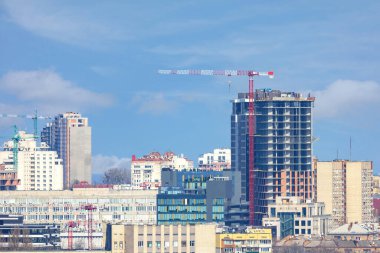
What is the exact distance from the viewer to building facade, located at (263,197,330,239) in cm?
18525

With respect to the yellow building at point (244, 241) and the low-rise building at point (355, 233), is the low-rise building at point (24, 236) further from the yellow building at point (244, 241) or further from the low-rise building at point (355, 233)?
the low-rise building at point (355, 233)

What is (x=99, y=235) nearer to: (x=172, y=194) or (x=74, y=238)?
(x=74, y=238)

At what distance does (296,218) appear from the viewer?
18762 cm

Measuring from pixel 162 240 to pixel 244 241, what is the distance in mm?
29107

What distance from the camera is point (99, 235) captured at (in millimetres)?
170875

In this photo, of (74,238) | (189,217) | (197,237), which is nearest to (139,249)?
(197,237)

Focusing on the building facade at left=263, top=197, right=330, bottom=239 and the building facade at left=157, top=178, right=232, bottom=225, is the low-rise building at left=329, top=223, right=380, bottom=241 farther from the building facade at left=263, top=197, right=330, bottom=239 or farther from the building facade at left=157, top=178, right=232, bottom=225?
the building facade at left=157, top=178, right=232, bottom=225

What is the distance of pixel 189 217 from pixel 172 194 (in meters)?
6.32

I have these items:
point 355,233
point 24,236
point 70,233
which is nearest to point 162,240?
point 24,236

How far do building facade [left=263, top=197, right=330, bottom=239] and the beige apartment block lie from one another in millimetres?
59560

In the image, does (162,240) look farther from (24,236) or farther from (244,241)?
(24,236)

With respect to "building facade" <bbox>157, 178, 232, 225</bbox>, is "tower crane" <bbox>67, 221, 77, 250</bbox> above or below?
below

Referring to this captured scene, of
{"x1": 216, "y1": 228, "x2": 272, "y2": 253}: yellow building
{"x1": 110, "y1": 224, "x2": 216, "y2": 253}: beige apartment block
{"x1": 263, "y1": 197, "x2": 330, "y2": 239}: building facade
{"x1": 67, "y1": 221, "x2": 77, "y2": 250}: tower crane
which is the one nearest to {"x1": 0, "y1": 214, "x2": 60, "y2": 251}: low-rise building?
{"x1": 67, "y1": 221, "x2": 77, "y2": 250}: tower crane

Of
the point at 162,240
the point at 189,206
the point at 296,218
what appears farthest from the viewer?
the point at 189,206
